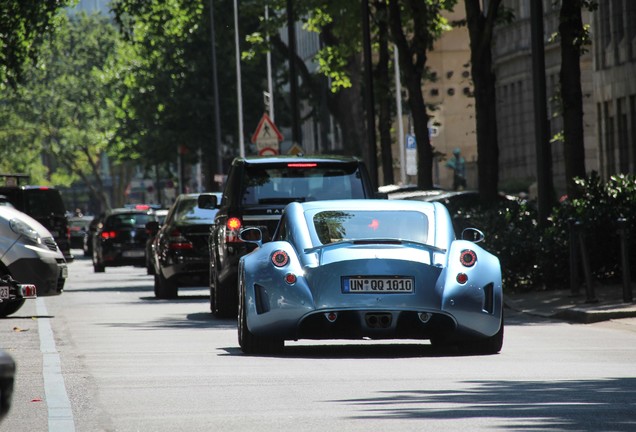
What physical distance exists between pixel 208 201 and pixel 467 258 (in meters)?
8.34

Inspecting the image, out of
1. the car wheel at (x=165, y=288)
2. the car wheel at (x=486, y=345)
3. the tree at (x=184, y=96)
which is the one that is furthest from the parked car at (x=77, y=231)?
the car wheel at (x=486, y=345)

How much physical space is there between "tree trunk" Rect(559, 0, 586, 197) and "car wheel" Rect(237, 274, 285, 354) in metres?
12.6

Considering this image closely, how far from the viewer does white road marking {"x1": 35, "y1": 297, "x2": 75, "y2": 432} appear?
35.3ft

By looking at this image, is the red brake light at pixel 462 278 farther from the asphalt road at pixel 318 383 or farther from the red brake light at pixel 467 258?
the asphalt road at pixel 318 383

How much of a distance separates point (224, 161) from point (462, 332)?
64437 mm

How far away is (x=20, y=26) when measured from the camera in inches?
1854

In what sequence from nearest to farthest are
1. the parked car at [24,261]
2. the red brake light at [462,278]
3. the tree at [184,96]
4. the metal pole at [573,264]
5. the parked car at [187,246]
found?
the red brake light at [462,278], the parked car at [24,261], the metal pole at [573,264], the parked car at [187,246], the tree at [184,96]

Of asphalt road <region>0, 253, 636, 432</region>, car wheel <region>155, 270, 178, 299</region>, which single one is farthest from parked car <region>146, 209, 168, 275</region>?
asphalt road <region>0, 253, 636, 432</region>

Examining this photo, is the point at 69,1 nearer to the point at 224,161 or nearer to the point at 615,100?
the point at 615,100

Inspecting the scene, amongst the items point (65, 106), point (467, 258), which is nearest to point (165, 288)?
point (467, 258)

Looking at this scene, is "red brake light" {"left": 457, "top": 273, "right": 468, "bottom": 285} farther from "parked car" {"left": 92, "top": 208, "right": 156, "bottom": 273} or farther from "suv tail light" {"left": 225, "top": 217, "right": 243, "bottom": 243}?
"parked car" {"left": 92, "top": 208, "right": 156, "bottom": 273}

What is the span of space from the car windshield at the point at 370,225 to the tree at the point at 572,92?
1226 cm

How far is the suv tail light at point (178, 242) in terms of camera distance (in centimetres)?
2917

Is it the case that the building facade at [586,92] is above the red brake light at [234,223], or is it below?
above
